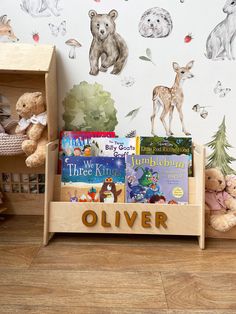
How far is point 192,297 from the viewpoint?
2.50 feet

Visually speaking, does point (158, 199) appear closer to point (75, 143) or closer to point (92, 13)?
point (75, 143)

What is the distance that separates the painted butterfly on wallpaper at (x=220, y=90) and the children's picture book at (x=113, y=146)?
0.40m

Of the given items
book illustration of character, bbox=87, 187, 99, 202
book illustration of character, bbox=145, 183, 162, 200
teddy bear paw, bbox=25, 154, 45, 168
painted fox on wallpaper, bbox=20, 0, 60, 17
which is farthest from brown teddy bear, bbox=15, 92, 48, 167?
book illustration of character, bbox=145, 183, 162, 200

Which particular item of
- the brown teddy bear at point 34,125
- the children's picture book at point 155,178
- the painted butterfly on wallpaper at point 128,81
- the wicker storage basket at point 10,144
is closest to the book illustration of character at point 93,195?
the children's picture book at point 155,178

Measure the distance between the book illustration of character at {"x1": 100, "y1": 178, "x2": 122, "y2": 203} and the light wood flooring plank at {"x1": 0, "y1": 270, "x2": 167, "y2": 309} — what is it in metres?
0.29

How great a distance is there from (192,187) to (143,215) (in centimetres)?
22

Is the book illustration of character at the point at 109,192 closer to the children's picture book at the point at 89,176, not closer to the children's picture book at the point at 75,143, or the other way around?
the children's picture book at the point at 89,176

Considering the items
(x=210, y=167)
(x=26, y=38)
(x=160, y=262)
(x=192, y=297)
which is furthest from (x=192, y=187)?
(x=26, y=38)

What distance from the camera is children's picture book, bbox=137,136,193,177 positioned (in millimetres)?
1137

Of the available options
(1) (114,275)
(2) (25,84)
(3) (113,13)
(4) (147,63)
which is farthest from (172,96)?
(1) (114,275)

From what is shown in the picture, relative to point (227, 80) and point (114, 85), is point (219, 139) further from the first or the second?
point (114, 85)

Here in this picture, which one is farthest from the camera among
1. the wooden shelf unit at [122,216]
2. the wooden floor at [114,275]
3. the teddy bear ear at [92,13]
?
the teddy bear ear at [92,13]

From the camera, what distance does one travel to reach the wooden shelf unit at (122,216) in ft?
3.39

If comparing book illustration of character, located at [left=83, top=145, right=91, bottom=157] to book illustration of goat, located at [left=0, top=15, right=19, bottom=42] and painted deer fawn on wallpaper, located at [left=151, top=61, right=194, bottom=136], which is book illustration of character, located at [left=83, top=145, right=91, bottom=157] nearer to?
painted deer fawn on wallpaper, located at [left=151, top=61, right=194, bottom=136]
